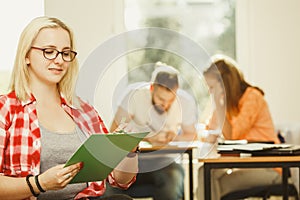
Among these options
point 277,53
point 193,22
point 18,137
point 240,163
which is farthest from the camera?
point 193,22

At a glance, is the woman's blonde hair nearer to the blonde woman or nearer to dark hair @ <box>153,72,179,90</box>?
the blonde woman

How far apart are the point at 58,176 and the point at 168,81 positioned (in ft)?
7.23

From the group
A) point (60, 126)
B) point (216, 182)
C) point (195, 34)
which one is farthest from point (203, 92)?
point (60, 126)

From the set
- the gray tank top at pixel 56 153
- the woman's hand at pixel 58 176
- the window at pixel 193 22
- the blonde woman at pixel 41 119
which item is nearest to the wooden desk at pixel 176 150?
the blonde woman at pixel 41 119

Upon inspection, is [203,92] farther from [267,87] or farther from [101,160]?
[101,160]

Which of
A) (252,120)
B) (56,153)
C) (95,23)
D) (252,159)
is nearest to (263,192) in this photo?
(252,120)

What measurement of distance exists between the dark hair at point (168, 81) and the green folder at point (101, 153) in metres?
2.04

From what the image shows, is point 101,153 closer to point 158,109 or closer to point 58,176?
point 58,176

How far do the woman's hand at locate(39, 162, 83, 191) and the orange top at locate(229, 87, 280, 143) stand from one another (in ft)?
7.17

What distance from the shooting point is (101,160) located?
1888 millimetres

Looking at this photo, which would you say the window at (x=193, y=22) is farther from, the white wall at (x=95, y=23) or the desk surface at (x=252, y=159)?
the desk surface at (x=252, y=159)

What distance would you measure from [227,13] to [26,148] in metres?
3.75

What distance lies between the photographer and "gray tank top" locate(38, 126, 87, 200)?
209 cm

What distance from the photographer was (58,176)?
1871mm
